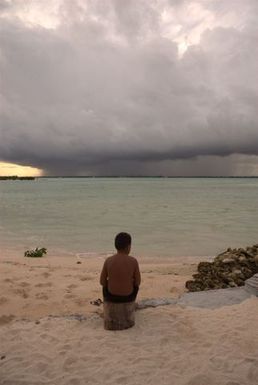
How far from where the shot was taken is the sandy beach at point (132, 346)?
5.08 m

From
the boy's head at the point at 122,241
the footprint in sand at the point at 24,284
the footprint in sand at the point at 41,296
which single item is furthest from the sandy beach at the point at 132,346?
the boy's head at the point at 122,241

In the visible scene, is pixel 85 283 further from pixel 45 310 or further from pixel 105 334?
pixel 105 334

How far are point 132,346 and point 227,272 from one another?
5115 millimetres

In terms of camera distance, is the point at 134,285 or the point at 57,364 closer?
the point at 57,364

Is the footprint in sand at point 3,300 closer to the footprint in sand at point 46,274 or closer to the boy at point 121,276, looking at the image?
the footprint in sand at point 46,274

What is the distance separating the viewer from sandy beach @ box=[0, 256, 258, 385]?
5082 millimetres

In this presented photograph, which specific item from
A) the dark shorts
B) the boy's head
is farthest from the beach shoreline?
the boy's head

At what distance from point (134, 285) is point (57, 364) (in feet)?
6.14

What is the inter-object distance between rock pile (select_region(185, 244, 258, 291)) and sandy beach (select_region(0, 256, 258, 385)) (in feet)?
6.44

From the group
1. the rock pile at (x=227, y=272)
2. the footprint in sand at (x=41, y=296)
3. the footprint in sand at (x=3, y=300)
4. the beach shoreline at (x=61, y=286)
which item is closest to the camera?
the beach shoreline at (x=61, y=286)

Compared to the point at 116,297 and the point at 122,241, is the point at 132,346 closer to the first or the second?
the point at 116,297

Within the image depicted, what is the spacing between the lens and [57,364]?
5.43m

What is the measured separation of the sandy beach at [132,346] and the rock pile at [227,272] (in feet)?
6.44

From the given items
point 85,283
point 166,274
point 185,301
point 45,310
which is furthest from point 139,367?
point 166,274
